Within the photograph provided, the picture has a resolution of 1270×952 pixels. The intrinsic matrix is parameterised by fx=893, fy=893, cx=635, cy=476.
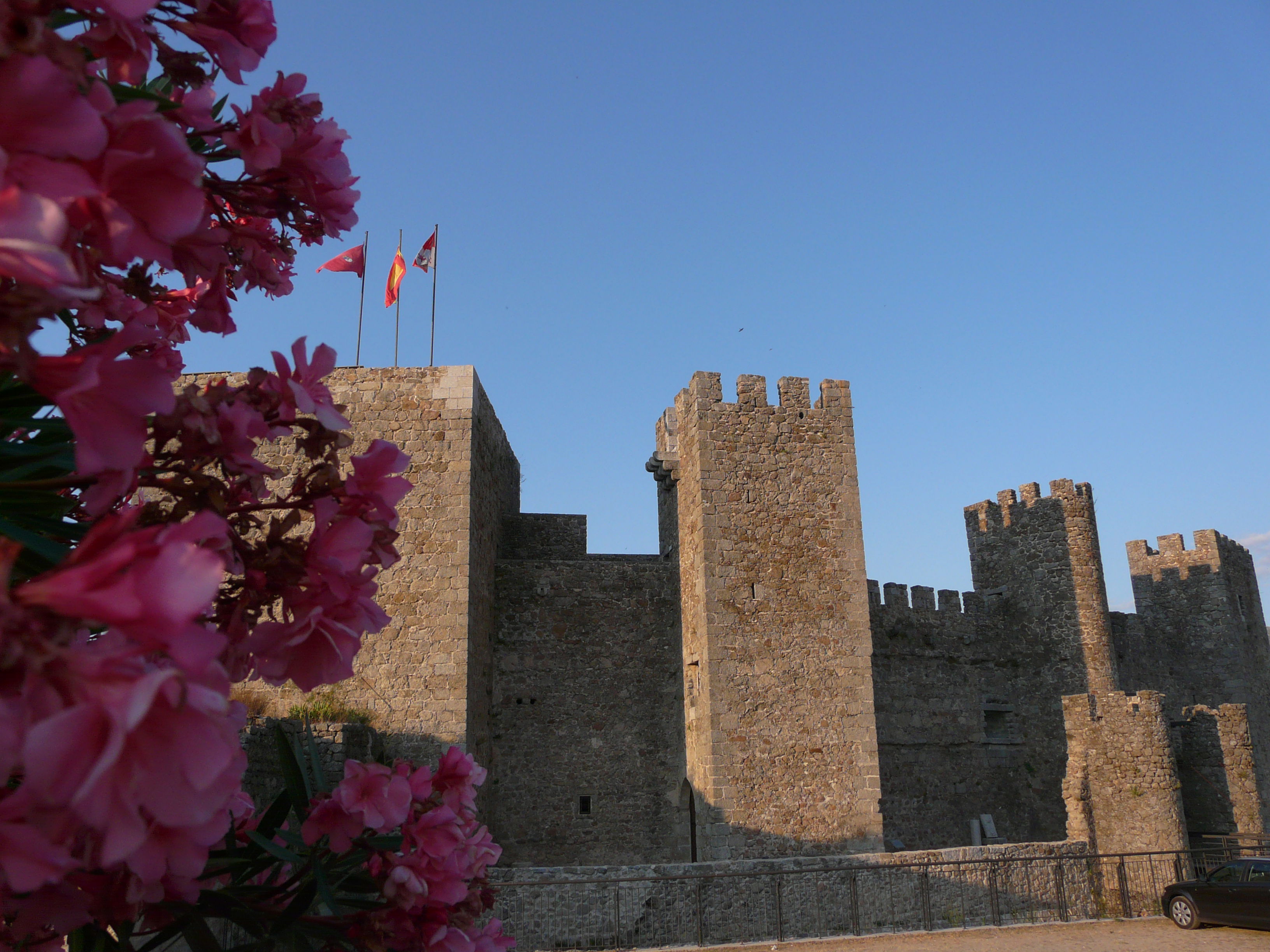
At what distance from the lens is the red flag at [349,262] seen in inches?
492

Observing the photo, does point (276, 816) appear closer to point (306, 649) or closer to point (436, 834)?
point (436, 834)

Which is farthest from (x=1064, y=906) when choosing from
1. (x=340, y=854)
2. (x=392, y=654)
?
(x=340, y=854)

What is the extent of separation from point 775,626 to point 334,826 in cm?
1157

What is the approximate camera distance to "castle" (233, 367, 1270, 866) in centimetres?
1223

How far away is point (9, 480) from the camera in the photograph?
1.53 metres

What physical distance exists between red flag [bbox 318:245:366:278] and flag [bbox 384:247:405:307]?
1586 mm

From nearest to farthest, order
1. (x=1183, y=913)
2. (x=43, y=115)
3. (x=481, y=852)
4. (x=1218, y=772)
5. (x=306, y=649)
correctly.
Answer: (x=43, y=115) → (x=306, y=649) → (x=481, y=852) → (x=1183, y=913) → (x=1218, y=772)

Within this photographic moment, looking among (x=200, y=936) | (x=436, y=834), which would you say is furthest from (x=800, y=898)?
(x=200, y=936)

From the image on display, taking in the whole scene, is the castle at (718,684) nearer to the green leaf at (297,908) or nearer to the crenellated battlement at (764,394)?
the crenellated battlement at (764,394)

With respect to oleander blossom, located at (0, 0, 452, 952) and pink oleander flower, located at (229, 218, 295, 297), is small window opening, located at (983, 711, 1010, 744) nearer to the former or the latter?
oleander blossom, located at (0, 0, 452, 952)

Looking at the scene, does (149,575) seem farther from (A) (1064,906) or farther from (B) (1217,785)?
(B) (1217,785)

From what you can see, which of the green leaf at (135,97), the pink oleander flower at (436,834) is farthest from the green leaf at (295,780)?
the green leaf at (135,97)

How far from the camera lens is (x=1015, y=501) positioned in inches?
810

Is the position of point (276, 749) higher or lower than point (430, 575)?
lower
